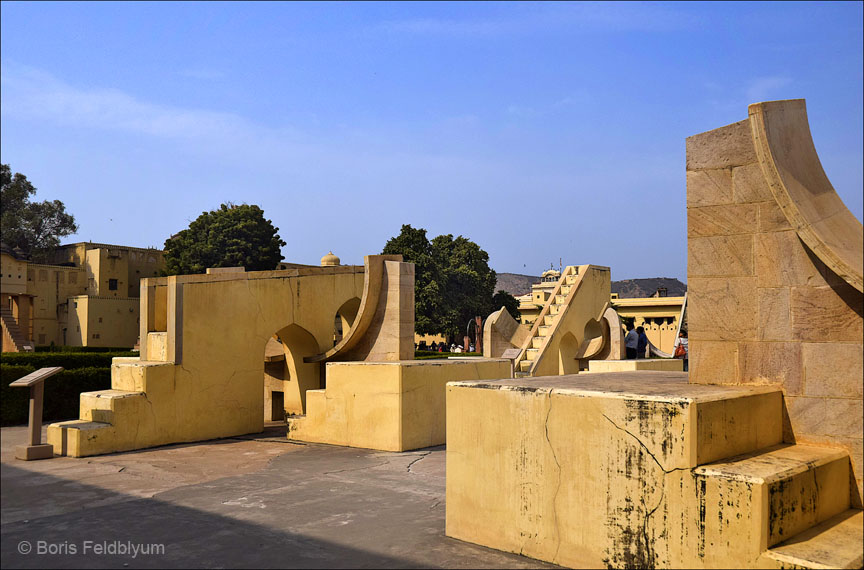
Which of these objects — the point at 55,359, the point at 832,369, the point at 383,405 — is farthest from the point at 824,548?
the point at 55,359

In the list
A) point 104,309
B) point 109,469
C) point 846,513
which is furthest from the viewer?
point 104,309

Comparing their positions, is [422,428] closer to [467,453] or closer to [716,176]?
[467,453]

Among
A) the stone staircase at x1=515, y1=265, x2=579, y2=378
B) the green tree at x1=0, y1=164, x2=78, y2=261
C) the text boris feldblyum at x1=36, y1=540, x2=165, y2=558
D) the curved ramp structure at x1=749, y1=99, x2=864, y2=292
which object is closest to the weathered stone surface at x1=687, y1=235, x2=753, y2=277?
the curved ramp structure at x1=749, y1=99, x2=864, y2=292

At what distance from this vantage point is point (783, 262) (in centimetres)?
434

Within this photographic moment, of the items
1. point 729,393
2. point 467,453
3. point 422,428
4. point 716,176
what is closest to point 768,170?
point 716,176

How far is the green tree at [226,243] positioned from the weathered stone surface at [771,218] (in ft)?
119

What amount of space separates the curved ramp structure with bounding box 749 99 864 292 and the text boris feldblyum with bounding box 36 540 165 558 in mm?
4766

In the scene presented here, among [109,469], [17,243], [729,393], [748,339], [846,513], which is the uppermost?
[17,243]

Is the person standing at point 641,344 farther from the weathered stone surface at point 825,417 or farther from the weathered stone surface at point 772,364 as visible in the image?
the weathered stone surface at point 825,417

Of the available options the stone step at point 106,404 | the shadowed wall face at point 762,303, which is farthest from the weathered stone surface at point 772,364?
the stone step at point 106,404

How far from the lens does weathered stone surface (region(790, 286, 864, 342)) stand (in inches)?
159

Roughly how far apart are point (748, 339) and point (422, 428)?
5427mm

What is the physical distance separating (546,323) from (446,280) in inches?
955

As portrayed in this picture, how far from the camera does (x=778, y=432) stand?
4293mm
